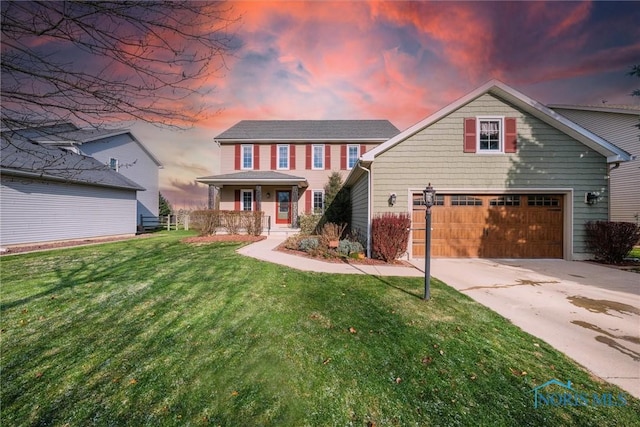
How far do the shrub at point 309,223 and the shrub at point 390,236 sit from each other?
7.31 meters

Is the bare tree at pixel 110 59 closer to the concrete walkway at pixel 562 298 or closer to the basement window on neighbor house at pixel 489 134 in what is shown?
the concrete walkway at pixel 562 298

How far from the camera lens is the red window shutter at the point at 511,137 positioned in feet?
26.9

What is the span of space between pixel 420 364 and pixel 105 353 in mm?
3617

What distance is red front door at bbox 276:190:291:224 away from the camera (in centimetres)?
1644

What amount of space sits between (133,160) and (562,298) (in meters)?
25.0

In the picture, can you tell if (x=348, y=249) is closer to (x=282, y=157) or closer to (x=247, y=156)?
(x=282, y=157)

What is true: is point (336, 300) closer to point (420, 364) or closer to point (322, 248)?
point (420, 364)

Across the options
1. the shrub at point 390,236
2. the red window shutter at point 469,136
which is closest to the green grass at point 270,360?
the shrub at point 390,236

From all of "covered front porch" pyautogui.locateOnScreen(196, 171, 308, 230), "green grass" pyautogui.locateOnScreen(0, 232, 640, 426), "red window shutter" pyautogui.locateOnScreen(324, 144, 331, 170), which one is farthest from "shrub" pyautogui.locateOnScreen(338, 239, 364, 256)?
"red window shutter" pyautogui.locateOnScreen(324, 144, 331, 170)

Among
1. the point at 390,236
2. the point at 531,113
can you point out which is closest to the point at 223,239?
the point at 390,236

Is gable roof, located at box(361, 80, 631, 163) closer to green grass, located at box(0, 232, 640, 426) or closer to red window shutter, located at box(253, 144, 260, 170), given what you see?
green grass, located at box(0, 232, 640, 426)

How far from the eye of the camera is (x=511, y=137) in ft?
27.0

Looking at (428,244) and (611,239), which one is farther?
(611,239)

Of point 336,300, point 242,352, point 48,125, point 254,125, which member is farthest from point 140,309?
point 254,125
